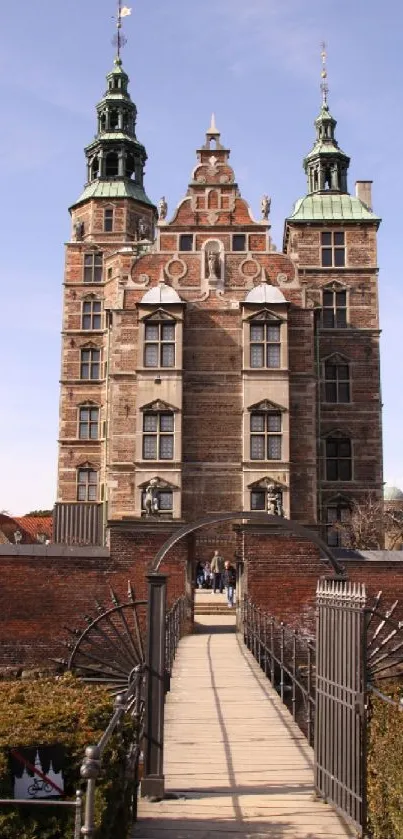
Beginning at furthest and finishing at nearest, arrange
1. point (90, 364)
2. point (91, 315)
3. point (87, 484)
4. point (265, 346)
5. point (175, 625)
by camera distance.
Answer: point (91, 315), point (90, 364), point (87, 484), point (265, 346), point (175, 625)

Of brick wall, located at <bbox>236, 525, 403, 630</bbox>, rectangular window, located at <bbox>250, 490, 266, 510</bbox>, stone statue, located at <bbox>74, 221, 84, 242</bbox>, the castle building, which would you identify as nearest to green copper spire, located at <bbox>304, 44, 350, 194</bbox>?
the castle building

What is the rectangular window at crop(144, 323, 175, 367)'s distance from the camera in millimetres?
32250

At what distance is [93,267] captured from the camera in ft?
143

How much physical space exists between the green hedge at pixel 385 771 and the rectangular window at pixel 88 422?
112 ft

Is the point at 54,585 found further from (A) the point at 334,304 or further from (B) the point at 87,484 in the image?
(A) the point at 334,304

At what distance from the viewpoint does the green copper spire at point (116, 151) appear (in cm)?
4575

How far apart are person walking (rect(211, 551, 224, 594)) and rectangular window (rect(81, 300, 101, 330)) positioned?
48.2 feet

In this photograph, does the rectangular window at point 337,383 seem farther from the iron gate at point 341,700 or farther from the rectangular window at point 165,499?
the iron gate at point 341,700

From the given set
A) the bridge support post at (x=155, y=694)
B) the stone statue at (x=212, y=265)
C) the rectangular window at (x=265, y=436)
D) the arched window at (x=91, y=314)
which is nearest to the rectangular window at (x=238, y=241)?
the stone statue at (x=212, y=265)

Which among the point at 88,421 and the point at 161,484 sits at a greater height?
the point at 88,421

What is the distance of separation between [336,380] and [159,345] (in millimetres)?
9599

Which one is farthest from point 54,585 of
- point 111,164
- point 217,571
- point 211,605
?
point 111,164

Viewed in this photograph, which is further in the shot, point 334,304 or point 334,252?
point 334,252

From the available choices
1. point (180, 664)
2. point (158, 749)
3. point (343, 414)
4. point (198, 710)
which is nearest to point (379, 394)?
point (343, 414)
